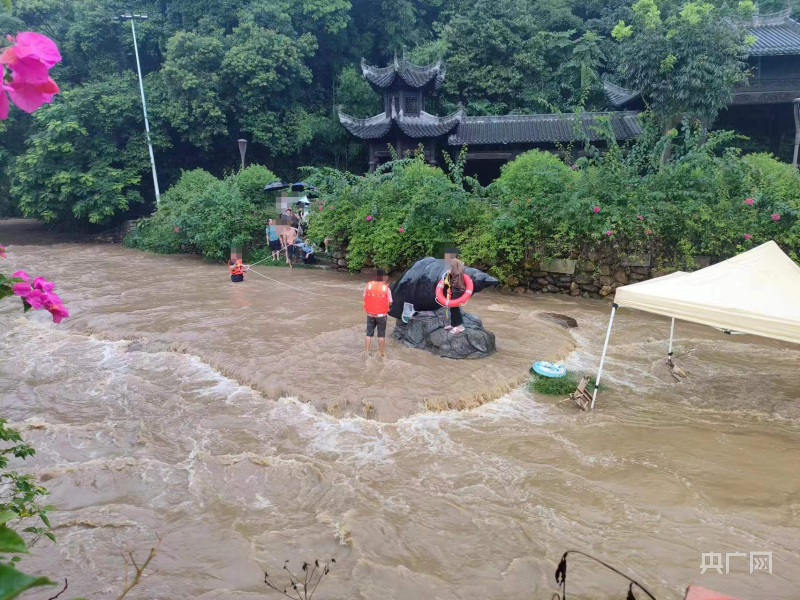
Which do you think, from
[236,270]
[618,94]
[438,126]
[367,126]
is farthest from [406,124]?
[236,270]

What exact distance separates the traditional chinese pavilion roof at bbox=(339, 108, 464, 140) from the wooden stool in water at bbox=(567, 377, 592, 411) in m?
18.0

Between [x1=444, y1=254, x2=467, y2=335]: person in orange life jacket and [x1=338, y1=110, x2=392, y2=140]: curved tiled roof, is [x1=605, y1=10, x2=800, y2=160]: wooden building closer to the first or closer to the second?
[x1=338, y1=110, x2=392, y2=140]: curved tiled roof

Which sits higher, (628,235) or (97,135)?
(97,135)

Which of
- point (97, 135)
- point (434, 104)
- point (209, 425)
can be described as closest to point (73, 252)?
point (97, 135)

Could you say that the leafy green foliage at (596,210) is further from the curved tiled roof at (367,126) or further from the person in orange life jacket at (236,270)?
the curved tiled roof at (367,126)

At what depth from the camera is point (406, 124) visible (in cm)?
2409

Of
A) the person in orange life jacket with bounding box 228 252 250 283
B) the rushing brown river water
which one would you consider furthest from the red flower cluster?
the person in orange life jacket with bounding box 228 252 250 283

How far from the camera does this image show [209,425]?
24.0 feet

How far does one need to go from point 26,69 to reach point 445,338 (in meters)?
8.01

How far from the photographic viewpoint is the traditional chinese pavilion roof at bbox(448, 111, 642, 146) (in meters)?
23.2

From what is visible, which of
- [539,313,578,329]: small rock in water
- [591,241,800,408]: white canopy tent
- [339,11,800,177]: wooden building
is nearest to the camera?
Result: [591,241,800,408]: white canopy tent

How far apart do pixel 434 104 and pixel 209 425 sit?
76.3 ft

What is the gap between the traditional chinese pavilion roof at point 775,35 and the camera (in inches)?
860

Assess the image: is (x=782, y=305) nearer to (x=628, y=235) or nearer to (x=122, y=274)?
(x=628, y=235)
